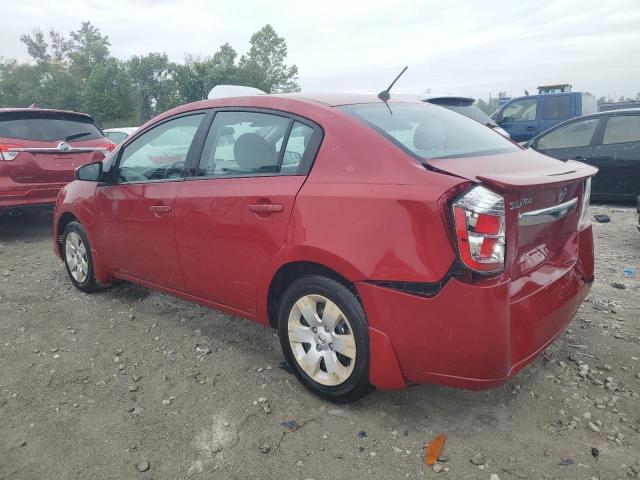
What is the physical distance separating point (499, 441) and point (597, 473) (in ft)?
1.30

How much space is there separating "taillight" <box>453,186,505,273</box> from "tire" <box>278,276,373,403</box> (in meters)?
0.59

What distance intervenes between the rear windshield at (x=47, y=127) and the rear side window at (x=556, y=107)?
9.96 metres

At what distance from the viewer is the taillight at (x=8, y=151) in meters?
5.86

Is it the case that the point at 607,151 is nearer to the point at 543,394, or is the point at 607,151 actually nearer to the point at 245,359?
the point at 543,394

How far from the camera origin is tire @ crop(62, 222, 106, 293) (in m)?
4.25

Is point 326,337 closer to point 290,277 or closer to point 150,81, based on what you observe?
point 290,277

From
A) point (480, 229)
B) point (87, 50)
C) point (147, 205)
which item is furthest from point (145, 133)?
point (87, 50)

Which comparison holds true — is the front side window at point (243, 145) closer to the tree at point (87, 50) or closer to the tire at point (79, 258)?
the tire at point (79, 258)

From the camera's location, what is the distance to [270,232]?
8.70 feet

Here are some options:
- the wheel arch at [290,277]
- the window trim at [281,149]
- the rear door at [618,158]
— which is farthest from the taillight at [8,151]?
the rear door at [618,158]

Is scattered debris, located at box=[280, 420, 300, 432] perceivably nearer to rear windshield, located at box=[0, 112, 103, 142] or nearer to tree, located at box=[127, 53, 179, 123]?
rear windshield, located at box=[0, 112, 103, 142]

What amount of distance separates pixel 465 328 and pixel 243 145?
5.36ft

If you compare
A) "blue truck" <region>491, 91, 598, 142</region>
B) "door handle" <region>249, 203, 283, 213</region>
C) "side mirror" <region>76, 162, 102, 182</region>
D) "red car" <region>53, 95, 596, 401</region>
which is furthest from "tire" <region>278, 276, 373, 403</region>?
"blue truck" <region>491, 91, 598, 142</region>

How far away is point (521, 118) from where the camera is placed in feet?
40.3
